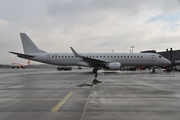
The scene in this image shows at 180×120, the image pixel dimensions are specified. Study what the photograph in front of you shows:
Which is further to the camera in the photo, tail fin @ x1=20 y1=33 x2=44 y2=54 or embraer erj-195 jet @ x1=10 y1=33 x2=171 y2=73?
tail fin @ x1=20 y1=33 x2=44 y2=54

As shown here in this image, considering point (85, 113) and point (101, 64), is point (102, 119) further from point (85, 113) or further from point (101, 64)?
point (101, 64)

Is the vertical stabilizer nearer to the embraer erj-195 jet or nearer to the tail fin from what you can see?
the tail fin

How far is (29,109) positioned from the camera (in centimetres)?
542

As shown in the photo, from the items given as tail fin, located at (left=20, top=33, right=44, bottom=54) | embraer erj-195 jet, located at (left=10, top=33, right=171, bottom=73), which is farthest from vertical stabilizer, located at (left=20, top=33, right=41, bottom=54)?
embraer erj-195 jet, located at (left=10, top=33, right=171, bottom=73)

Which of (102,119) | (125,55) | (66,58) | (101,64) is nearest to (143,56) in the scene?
(125,55)

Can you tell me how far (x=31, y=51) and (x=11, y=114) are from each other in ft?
87.7

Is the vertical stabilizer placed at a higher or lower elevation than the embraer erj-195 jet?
higher

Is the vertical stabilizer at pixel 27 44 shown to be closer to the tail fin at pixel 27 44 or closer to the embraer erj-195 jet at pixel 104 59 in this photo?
the tail fin at pixel 27 44

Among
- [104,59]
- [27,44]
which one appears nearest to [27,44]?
[27,44]

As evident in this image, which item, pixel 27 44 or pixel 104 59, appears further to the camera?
pixel 27 44

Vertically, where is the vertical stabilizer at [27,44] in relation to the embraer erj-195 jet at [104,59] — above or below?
above

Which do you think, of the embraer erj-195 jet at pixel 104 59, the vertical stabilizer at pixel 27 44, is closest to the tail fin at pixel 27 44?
the vertical stabilizer at pixel 27 44

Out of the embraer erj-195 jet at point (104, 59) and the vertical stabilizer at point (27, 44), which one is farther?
the vertical stabilizer at point (27, 44)

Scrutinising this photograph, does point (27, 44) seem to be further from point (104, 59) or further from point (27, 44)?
point (104, 59)
